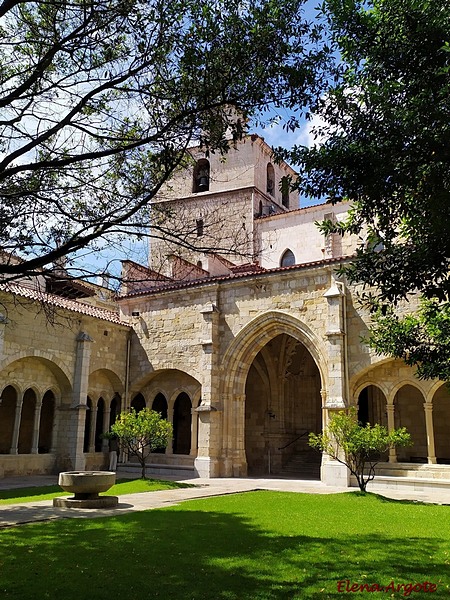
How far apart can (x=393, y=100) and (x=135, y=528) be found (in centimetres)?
670

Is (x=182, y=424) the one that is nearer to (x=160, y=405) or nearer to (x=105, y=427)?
(x=160, y=405)

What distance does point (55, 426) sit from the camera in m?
17.8

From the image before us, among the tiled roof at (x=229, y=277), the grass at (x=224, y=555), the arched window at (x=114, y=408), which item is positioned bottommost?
the grass at (x=224, y=555)

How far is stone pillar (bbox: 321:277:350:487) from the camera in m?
15.3

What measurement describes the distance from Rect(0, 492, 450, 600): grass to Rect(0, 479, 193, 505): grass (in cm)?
331

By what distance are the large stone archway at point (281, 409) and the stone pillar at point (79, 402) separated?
6.50 meters

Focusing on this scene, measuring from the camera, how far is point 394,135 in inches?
221

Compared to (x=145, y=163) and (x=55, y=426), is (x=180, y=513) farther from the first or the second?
(x=55, y=426)

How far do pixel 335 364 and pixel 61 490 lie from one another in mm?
8152

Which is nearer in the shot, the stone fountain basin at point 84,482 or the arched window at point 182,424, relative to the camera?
the stone fountain basin at point 84,482

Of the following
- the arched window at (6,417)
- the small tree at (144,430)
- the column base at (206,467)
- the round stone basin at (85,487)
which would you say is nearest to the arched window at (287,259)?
the column base at (206,467)

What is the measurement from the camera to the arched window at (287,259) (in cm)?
2564

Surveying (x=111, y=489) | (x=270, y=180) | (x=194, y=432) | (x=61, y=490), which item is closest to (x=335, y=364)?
(x=194, y=432)

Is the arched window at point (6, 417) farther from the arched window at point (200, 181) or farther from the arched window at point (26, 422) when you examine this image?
the arched window at point (200, 181)
